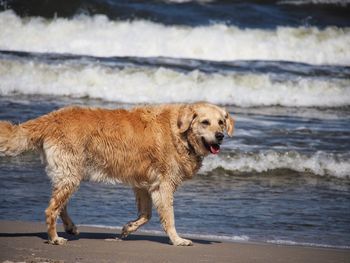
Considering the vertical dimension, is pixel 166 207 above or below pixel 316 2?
below

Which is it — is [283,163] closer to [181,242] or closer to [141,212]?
[141,212]

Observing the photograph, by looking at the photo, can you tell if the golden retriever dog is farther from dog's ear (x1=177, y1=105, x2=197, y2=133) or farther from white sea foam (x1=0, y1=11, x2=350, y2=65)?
white sea foam (x1=0, y1=11, x2=350, y2=65)

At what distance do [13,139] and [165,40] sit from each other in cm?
1549

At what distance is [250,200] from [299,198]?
69 centimetres

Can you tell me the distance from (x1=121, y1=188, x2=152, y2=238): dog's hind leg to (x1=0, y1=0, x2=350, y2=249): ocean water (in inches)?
29.4

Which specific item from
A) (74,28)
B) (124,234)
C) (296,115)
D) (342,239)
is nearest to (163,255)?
(124,234)

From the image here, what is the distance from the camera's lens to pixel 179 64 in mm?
20234

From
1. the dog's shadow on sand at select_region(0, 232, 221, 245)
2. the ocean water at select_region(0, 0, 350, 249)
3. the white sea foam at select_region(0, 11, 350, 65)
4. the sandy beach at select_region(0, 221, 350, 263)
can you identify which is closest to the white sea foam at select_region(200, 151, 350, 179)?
the ocean water at select_region(0, 0, 350, 249)

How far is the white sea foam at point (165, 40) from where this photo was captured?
21.5 m

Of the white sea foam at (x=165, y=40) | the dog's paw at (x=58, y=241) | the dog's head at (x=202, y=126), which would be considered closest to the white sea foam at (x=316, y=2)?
the white sea foam at (x=165, y=40)

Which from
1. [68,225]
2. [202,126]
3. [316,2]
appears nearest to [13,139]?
[68,225]

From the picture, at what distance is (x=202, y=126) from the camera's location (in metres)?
7.49

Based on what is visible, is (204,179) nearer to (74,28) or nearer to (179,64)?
(179,64)

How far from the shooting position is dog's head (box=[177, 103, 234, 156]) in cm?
746
